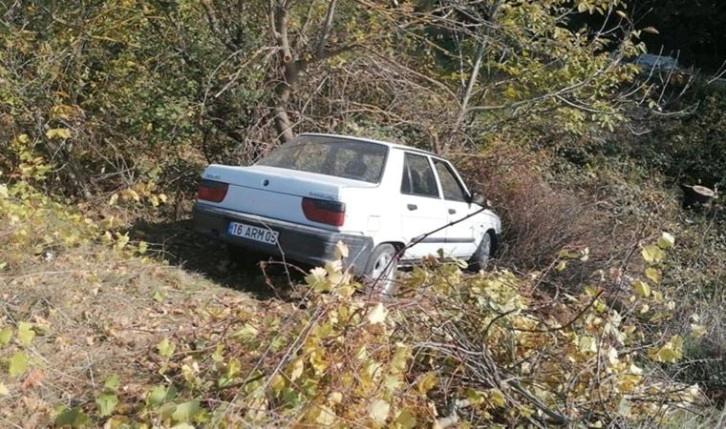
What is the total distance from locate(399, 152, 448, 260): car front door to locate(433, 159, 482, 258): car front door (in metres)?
0.15

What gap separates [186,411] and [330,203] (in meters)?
3.13

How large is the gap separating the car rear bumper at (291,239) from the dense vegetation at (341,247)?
33cm

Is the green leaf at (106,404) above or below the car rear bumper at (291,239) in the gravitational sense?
above

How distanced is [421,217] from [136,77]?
415 cm

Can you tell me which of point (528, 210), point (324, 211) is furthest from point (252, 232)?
point (528, 210)

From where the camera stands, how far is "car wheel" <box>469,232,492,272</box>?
337 inches

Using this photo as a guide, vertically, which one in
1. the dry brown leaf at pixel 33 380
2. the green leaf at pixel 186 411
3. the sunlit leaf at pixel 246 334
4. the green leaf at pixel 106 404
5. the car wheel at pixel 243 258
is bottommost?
the car wheel at pixel 243 258

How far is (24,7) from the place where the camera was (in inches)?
305

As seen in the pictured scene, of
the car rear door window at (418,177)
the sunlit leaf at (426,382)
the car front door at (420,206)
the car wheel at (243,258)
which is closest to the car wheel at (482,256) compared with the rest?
the car front door at (420,206)

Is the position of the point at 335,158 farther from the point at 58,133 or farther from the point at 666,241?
the point at 666,241

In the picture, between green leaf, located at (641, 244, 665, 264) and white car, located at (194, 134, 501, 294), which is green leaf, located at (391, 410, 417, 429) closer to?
green leaf, located at (641, 244, 665, 264)

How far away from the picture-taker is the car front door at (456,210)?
24.8 ft

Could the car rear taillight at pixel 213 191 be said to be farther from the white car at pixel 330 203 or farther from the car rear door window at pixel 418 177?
the car rear door window at pixel 418 177

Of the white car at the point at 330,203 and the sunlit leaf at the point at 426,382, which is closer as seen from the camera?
the sunlit leaf at the point at 426,382
